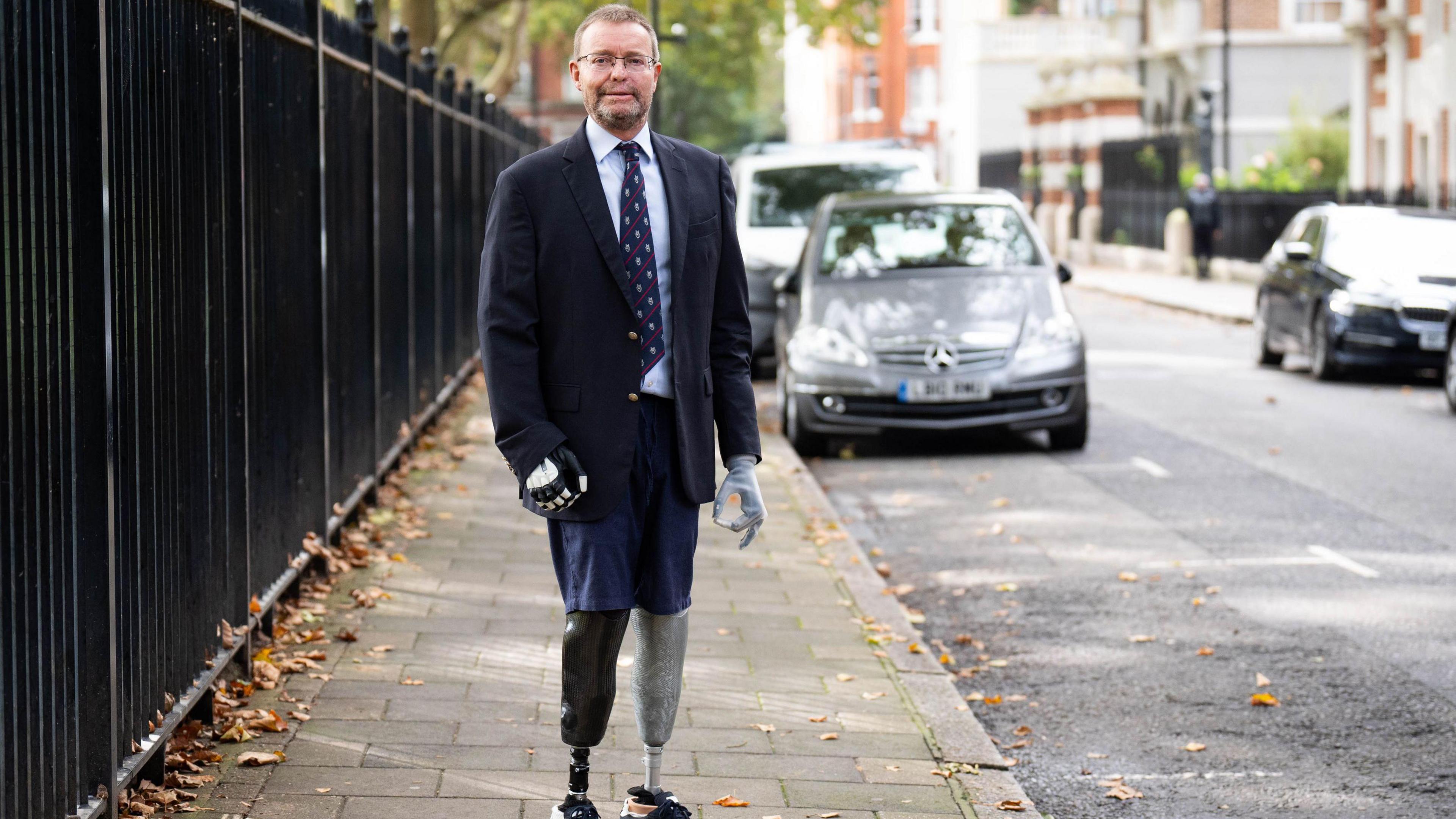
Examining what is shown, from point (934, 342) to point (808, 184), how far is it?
5.93m

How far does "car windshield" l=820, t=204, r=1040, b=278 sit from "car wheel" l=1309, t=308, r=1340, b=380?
16.0ft

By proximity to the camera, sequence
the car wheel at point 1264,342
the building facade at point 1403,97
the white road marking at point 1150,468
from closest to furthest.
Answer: the white road marking at point 1150,468, the car wheel at point 1264,342, the building facade at point 1403,97

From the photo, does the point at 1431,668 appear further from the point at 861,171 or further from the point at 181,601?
the point at 861,171

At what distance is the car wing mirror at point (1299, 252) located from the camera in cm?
1714

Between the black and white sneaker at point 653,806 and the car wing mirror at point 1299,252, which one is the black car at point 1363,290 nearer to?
the car wing mirror at point 1299,252

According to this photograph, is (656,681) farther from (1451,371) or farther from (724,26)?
(724,26)

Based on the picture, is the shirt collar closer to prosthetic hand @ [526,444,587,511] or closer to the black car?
prosthetic hand @ [526,444,587,511]

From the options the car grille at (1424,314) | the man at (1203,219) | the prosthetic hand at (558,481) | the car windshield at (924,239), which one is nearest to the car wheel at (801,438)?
the car windshield at (924,239)

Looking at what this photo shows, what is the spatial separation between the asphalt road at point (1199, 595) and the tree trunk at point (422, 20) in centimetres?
997

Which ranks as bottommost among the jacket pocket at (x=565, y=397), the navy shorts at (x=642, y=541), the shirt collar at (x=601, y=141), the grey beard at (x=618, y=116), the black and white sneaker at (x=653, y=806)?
the black and white sneaker at (x=653, y=806)

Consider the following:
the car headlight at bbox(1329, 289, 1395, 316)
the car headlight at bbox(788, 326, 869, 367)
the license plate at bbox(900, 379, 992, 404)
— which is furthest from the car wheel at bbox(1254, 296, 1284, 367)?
the car headlight at bbox(788, 326, 869, 367)

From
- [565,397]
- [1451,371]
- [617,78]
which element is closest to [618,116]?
[617,78]

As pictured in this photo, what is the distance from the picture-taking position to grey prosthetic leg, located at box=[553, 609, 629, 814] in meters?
4.16

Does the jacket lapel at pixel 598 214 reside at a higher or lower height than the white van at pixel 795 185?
lower
